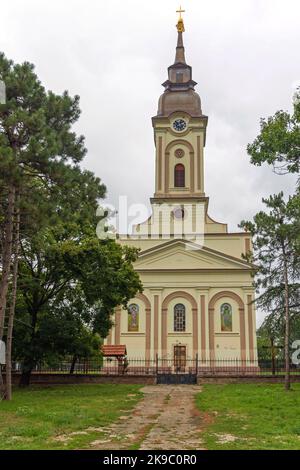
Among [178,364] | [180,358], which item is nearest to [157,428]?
[178,364]

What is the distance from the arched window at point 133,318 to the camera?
3609 cm

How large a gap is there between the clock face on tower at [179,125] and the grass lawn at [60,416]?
25.9 m

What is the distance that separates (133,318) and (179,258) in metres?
5.27

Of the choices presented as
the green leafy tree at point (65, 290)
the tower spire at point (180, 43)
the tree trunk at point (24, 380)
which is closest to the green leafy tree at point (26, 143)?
the green leafy tree at point (65, 290)

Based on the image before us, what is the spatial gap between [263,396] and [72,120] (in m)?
10.8

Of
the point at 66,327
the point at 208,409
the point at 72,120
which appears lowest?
the point at 208,409

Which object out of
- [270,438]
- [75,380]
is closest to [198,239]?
[75,380]

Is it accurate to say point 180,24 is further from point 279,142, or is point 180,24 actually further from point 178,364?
point 279,142

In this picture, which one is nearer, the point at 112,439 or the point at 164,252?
the point at 112,439

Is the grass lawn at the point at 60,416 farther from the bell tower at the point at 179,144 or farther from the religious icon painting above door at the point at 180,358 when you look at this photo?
the bell tower at the point at 179,144
